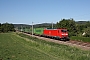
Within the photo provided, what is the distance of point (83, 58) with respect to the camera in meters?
15.0

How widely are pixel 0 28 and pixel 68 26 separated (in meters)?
97.5

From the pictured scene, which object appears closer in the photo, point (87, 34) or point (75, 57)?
point (75, 57)

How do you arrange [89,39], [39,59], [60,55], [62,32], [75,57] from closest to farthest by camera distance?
[75,57] → [39,59] → [60,55] → [89,39] → [62,32]

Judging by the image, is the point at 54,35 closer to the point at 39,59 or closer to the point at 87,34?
the point at 87,34

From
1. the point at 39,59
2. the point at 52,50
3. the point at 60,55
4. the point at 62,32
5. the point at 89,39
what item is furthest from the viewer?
the point at 62,32

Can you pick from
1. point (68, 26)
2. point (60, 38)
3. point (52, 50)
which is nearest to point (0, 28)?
point (68, 26)

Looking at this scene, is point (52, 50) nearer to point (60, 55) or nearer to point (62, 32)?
point (60, 55)

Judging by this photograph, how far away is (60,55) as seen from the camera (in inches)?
757

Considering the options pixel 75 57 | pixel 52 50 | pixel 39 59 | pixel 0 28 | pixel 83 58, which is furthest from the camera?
pixel 0 28

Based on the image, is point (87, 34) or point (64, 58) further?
point (87, 34)

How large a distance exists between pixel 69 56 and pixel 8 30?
140 meters


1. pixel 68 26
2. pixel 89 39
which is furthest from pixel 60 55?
pixel 68 26

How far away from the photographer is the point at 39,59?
55.7 feet

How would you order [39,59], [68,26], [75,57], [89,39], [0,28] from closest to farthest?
[75,57] < [39,59] < [89,39] < [68,26] < [0,28]
